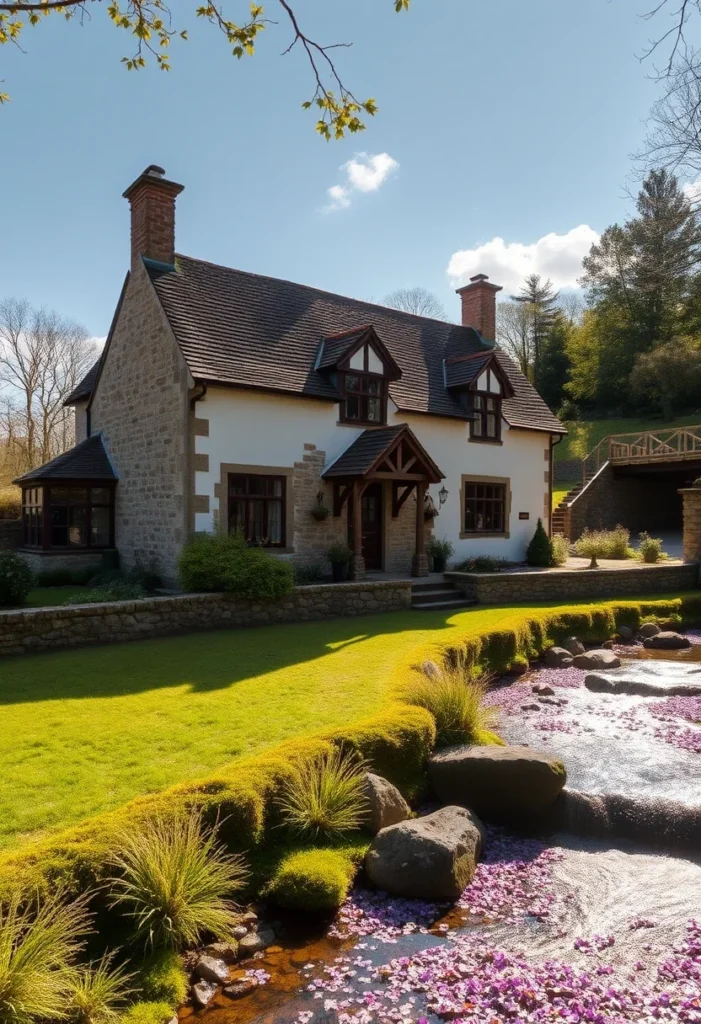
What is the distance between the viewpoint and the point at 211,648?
11.0m

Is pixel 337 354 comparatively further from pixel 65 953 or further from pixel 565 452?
pixel 565 452

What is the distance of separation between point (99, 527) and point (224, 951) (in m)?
14.6

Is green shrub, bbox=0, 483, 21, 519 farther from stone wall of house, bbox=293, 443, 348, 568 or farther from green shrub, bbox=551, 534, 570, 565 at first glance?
green shrub, bbox=551, 534, 570, 565

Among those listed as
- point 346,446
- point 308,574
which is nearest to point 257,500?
point 308,574

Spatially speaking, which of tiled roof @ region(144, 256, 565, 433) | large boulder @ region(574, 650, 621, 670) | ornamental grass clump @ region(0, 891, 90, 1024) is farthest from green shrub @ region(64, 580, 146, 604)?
large boulder @ region(574, 650, 621, 670)

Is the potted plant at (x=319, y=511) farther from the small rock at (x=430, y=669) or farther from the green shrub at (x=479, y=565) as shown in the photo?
the small rock at (x=430, y=669)

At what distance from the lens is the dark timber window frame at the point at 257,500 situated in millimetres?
15156

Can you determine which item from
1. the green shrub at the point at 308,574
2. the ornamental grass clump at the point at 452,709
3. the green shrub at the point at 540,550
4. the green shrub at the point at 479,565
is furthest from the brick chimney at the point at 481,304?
the ornamental grass clump at the point at 452,709

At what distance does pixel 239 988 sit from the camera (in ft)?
14.4

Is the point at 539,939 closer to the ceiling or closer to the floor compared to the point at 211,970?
closer to the floor

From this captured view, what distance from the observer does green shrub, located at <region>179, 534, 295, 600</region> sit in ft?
42.0

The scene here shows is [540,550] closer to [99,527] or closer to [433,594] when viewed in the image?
[433,594]

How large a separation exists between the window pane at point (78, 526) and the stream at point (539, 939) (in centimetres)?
1387

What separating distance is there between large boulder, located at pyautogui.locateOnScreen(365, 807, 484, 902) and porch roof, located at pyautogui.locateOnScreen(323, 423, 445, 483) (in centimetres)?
1039
